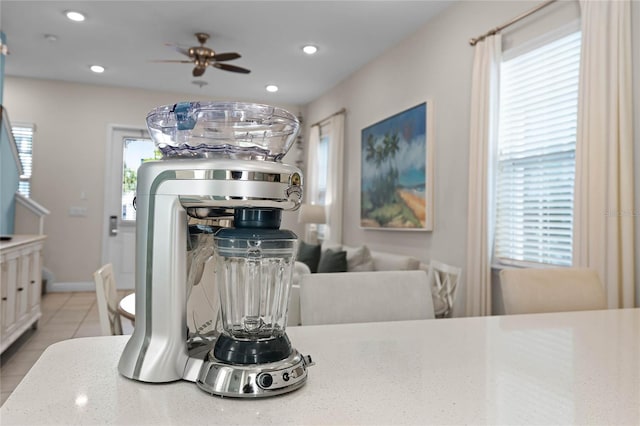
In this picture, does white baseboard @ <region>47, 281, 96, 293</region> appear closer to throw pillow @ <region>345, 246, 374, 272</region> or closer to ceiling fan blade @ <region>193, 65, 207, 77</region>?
ceiling fan blade @ <region>193, 65, 207, 77</region>

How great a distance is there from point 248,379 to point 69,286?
6408 mm

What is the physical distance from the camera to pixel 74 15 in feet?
12.9

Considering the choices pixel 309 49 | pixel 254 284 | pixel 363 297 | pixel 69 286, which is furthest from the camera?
pixel 69 286

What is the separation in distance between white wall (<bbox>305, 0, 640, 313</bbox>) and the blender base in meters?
2.84

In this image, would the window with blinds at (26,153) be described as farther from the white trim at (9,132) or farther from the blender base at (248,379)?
the blender base at (248,379)

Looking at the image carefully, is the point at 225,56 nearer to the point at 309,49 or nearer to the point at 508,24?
the point at 309,49

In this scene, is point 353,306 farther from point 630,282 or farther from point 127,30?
point 127,30

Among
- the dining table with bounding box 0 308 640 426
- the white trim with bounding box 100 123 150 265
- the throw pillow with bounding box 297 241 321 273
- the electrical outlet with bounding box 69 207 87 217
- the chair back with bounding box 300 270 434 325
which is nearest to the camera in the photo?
the dining table with bounding box 0 308 640 426

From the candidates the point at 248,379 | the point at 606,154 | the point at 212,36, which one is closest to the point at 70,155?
the point at 212,36

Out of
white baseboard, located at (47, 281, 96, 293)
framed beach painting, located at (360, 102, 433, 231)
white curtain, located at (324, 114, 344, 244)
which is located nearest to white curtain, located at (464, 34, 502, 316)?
framed beach painting, located at (360, 102, 433, 231)

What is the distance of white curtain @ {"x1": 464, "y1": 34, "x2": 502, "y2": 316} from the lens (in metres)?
3.07

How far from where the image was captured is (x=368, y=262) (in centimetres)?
402

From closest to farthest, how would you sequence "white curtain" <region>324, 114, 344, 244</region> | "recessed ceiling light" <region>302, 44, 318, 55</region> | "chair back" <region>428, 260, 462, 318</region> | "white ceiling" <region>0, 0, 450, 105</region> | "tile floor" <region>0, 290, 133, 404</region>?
1. "tile floor" <region>0, 290, 133, 404</region>
2. "chair back" <region>428, 260, 462, 318</region>
3. "white ceiling" <region>0, 0, 450, 105</region>
4. "recessed ceiling light" <region>302, 44, 318, 55</region>
5. "white curtain" <region>324, 114, 344, 244</region>

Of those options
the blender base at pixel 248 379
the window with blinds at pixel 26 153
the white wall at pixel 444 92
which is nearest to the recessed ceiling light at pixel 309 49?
the white wall at pixel 444 92
